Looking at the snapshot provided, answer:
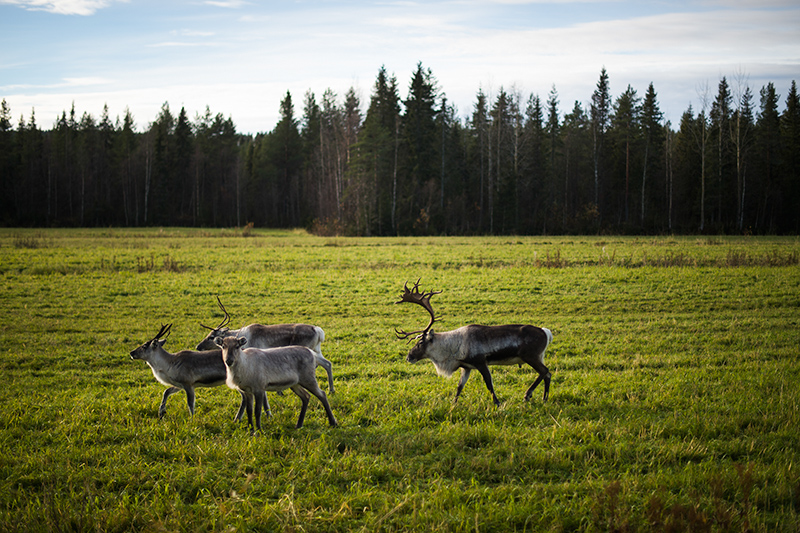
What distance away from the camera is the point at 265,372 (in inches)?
312

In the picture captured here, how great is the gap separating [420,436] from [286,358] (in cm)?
241

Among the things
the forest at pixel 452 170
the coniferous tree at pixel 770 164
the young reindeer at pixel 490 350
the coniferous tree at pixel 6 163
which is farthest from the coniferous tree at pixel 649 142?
the coniferous tree at pixel 6 163

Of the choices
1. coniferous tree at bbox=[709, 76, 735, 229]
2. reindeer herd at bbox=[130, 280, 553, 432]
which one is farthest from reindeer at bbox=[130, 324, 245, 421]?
coniferous tree at bbox=[709, 76, 735, 229]

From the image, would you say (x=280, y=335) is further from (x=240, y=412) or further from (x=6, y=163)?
(x=6, y=163)

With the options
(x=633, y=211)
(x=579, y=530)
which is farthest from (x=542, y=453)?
(x=633, y=211)

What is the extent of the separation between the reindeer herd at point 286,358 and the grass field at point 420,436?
439 mm

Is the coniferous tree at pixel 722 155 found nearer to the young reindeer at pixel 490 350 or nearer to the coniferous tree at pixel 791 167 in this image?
the coniferous tree at pixel 791 167

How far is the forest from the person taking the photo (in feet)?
218

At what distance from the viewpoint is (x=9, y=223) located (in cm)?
7575

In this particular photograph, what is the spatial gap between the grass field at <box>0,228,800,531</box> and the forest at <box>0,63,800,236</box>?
48953mm

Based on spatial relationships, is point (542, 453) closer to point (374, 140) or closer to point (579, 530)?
point (579, 530)

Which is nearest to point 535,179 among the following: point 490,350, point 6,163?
point 490,350

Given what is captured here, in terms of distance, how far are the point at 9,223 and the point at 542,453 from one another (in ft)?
298

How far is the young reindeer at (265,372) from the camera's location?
7766mm
